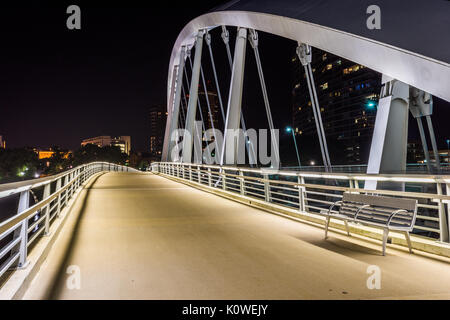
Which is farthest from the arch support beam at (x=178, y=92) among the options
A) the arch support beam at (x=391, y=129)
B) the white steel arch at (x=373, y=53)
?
the arch support beam at (x=391, y=129)

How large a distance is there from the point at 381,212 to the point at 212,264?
2952mm

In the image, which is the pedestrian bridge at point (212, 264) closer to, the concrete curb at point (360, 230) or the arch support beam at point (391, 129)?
the concrete curb at point (360, 230)

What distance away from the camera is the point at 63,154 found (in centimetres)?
16325

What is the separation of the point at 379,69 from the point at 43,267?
6.62 meters

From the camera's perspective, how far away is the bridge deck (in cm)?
375

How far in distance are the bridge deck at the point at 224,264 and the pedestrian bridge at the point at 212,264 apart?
0.04ft

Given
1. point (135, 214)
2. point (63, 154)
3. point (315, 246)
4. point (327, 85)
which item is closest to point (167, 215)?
point (135, 214)

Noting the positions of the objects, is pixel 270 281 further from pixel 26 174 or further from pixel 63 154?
pixel 63 154

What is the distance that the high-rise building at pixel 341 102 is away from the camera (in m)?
73.8

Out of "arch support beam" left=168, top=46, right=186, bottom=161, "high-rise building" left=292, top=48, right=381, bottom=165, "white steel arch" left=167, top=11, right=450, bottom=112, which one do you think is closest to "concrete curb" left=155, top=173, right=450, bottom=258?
"white steel arch" left=167, top=11, right=450, bottom=112

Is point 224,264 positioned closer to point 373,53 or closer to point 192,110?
point 373,53

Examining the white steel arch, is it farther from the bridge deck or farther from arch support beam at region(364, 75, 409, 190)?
the bridge deck

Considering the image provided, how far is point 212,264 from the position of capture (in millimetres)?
4773

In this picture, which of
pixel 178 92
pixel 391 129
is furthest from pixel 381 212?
pixel 178 92
